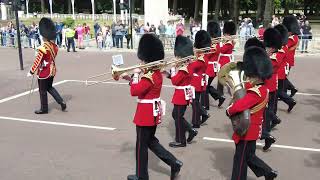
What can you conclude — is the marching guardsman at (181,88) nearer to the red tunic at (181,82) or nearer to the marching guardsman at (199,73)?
the red tunic at (181,82)

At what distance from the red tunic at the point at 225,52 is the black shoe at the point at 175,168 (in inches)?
172

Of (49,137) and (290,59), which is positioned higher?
(290,59)

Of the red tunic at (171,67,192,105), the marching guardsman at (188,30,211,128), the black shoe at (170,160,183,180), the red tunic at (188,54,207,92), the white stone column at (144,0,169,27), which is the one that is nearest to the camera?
the black shoe at (170,160,183,180)

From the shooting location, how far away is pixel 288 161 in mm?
6902

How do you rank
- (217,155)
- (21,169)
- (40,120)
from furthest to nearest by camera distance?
1. (40,120)
2. (217,155)
3. (21,169)

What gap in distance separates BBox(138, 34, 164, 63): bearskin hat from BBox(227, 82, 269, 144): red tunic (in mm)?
1207

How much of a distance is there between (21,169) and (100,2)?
62.0 m

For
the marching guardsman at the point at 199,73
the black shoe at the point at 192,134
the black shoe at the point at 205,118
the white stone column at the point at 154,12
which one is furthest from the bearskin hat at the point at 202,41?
the white stone column at the point at 154,12

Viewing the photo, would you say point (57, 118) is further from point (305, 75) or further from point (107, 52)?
point (107, 52)

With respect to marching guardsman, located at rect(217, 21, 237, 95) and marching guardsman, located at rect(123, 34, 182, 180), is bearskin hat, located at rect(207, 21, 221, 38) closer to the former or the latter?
marching guardsman, located at rect(217, 21, 237, 95)

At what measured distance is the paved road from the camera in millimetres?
6547

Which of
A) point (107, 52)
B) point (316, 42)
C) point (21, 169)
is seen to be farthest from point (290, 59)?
point (107, 52)

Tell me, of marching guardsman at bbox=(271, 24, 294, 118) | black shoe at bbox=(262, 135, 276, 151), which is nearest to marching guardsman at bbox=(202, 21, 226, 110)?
marching guardsman at bbox=(271, 24, 294, 118)

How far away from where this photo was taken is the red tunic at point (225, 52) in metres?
9.91
